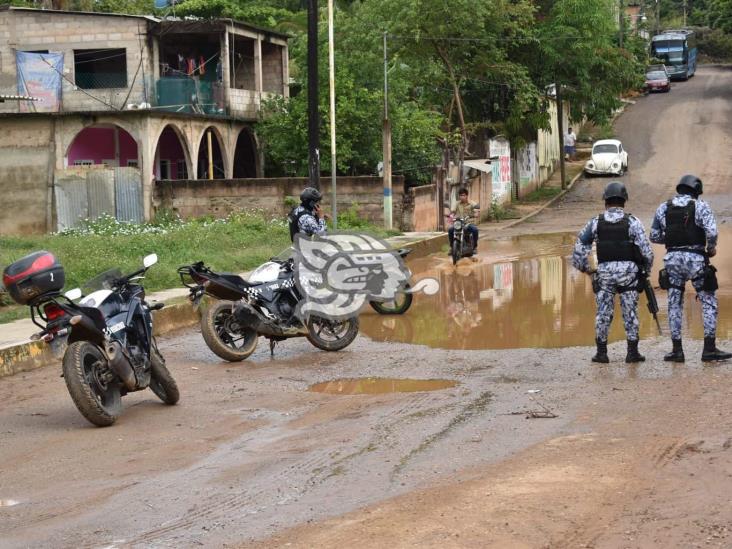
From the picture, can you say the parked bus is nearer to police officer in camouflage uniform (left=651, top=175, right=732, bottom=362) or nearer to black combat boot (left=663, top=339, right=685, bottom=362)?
police officer in camouflage uniform (left=651, top=175, right=732, bottom=362)

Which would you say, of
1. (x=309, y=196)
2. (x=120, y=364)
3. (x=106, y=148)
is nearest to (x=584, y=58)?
(x=106, y=148)

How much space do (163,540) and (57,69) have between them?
30.1 meters

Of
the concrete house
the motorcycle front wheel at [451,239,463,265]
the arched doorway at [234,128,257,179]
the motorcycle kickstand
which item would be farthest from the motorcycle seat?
the arched doorway at [234,128,257,179]

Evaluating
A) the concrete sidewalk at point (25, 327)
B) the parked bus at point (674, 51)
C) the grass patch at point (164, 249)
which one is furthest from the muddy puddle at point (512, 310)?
the parked bus at point (674, 51)

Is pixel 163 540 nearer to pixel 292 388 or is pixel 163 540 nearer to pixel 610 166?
pixel 292 388

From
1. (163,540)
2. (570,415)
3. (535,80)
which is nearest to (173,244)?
(570,415)

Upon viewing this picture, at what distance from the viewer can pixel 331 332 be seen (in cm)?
1168

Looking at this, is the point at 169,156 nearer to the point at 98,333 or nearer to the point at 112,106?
the point at 112,106

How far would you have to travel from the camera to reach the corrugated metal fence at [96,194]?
29.3m

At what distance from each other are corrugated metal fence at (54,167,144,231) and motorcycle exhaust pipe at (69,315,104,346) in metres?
21.4

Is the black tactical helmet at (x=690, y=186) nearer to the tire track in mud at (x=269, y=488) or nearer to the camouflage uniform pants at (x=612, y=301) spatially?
the camouflage uniform pants at (x=612, y=301)

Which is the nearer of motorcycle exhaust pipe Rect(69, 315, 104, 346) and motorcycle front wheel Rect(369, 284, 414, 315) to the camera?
motorcycle exhaust pipe Rect(69, 315, 104, 346)

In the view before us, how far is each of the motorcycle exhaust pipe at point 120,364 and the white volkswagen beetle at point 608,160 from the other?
1508 inches

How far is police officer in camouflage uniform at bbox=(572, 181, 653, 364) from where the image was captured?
10.1 m
